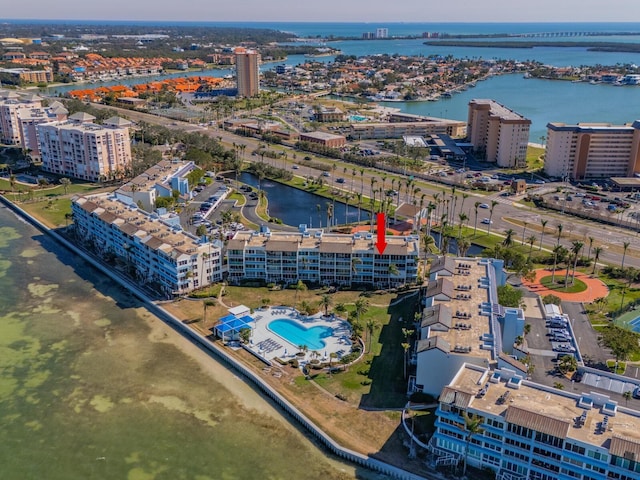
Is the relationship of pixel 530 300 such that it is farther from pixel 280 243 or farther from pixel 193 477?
pixel 193 477

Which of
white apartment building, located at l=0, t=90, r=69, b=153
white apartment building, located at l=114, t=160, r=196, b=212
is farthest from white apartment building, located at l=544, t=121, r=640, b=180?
white apartment building, located at l=0, t=90, r=69, b=153

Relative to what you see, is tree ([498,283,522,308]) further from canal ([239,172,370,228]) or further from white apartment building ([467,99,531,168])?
white apartment building ([467,99,531,168])

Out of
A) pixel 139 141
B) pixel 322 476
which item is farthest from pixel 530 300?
pixel 139 141

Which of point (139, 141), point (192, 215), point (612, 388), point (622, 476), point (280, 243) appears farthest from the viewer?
point (139, 141)

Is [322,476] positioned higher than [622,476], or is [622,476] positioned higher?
[622,476]

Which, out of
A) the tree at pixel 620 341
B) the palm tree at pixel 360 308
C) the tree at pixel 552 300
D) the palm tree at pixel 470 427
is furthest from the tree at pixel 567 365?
the palm tree at pixel 360 308

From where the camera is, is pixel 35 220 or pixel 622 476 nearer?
pixel 622 476

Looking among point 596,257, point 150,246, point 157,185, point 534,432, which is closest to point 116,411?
point 150,246

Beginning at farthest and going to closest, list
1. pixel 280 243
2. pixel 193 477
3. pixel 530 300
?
pixel 280 243 → pixel 530 300 → pixel 193 477
